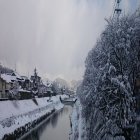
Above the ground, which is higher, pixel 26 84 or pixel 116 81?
pixel 26 84

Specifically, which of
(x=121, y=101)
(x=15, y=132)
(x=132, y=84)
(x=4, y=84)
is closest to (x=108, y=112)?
(x=121, y=101)

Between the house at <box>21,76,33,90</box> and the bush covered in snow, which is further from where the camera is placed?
the house at <box>21,76,33,90</box>

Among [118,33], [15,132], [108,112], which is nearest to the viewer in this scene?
[108,112]

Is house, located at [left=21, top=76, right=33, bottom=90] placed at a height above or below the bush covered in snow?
above

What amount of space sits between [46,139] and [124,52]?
2665 centimetres

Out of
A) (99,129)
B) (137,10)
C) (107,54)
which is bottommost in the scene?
(99,129)

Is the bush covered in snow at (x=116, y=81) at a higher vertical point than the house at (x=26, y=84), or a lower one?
lower

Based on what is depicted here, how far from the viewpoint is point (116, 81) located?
16.3 meters

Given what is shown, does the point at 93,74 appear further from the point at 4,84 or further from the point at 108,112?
the point at 4,84

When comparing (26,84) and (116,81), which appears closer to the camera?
(116,81)

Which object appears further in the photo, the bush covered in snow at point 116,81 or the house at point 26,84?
the house at point 26,84

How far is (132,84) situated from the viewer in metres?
18.2

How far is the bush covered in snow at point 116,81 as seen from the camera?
651 inches

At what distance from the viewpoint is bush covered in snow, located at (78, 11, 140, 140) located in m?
16.5
